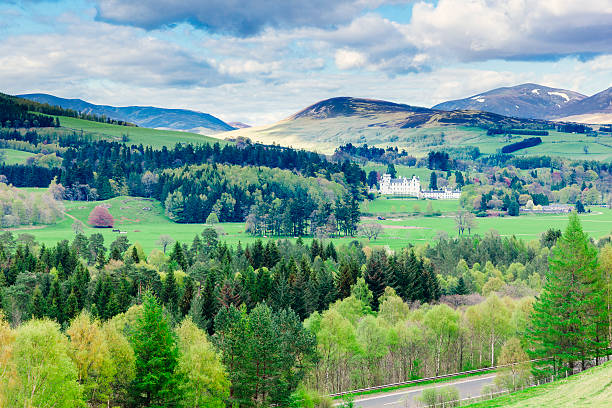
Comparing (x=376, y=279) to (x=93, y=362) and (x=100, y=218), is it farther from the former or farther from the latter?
(x=100, y=218)

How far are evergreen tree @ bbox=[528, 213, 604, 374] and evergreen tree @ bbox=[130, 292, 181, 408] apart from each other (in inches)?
1086

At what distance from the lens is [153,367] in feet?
141

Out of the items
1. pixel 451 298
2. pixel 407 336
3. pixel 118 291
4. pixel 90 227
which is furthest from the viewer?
pixel 90 227

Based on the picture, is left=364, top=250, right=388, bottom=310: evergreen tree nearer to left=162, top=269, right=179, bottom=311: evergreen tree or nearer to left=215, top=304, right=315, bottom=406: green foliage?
left=162, top=269, right=179, bottom=311: evergreen tree

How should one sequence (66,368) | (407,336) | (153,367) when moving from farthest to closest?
(407,336) < (153,367) < (66,368)

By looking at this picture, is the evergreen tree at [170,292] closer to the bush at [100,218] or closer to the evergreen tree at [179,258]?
the evergreen tree at [179,258]

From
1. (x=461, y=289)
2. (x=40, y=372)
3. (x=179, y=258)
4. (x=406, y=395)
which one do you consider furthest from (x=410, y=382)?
(x=179, y=258)

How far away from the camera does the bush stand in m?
195

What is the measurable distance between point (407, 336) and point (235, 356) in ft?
73.1

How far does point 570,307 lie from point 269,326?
2333 cm

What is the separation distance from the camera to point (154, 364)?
140ft

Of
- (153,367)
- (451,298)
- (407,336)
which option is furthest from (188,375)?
(451,298)

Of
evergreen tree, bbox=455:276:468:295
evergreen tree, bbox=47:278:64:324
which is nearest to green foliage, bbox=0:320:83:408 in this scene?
evergreen tree, bbox=47:278:64:324

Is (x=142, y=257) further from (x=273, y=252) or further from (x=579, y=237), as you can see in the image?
(x=579, y=237)
